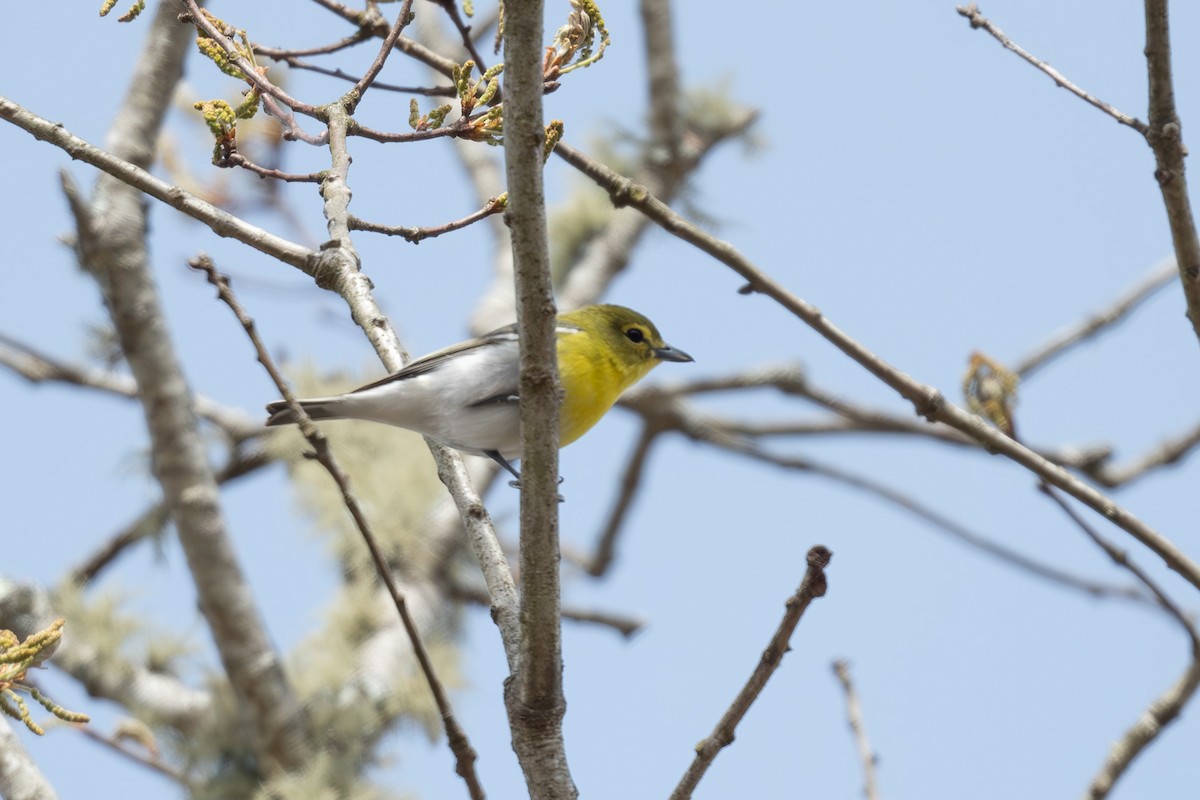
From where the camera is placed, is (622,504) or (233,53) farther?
(622,504)

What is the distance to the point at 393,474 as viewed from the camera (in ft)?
22.1

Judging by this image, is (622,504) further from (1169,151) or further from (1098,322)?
(1169,151)

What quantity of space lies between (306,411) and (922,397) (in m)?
1.97

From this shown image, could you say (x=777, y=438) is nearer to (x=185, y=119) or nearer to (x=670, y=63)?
(x=670, y=63)

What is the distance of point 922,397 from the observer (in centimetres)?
278

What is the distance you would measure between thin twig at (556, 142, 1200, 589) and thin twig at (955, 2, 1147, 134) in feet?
2.30

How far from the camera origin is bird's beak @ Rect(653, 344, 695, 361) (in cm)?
469

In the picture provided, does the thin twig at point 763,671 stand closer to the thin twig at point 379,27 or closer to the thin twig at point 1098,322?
the thin twig at point 379,27

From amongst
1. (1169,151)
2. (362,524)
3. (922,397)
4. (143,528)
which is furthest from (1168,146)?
(143,528)

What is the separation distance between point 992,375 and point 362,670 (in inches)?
140

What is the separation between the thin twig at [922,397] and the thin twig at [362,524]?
914 millimetres

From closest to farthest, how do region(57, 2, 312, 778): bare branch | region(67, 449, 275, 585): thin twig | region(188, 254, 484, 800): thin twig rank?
region(188, 254, 484, 800): thin twig, region(57, 2, 312, 778): bare branch, region(67, 449, 275, 585): thin twig

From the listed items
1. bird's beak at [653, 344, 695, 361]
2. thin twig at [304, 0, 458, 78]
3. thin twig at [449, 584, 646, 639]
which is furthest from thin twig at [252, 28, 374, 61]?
thin twig at [449, 584, 646, 639]

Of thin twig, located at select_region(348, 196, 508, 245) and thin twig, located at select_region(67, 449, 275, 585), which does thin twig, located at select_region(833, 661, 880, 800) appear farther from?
thin twig, located at select_region(67, 449, 275, 585)
